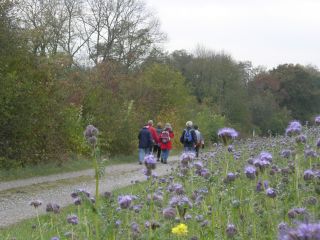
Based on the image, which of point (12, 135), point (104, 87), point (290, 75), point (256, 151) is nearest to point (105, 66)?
point (104, 87)

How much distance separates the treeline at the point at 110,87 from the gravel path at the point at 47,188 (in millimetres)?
1791

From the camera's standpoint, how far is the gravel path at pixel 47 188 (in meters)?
12.4

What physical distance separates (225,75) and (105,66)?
25.8m

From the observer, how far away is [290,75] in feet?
233

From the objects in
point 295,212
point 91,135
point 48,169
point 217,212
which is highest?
point 91,135

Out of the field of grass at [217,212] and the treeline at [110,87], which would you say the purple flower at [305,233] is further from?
the treeline at [110,87]

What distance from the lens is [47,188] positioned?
16.7 metres

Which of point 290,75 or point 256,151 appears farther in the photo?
point 290,75

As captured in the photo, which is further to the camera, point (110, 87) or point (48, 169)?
point (110, 87)

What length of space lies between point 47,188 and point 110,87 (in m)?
15.9

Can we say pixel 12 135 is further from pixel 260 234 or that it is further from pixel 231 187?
pixel 260 234

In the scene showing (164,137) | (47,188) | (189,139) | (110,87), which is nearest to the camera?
(47,188)

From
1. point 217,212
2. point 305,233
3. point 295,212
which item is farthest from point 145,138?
point 305,233

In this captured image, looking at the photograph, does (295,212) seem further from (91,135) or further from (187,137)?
(187,137)
